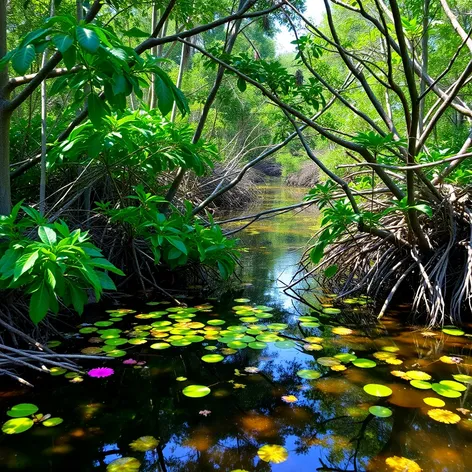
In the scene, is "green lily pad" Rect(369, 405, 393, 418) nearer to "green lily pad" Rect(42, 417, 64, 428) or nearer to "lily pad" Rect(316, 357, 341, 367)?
"lily pad" Rect(316, 357, 341, 367)

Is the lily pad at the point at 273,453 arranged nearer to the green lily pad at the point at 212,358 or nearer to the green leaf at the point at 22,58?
the green lily pad at the point at 212,358

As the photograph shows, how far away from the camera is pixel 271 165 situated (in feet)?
78.1

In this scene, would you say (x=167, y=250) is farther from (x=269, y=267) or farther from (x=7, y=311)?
(x=269, y=267)

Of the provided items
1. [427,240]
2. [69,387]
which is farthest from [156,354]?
[427,240]

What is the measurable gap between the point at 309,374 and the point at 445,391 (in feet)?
1.78

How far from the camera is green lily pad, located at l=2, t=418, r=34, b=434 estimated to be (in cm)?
144

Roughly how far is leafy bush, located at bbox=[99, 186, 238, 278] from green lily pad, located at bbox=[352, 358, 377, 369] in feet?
3.67

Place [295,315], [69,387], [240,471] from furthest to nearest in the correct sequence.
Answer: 1. [295,315]
2. [69,387]
3. [240,471]

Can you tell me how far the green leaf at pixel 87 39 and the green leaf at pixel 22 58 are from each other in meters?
0.18

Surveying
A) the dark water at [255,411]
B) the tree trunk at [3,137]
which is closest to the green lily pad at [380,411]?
the dark water at [255,411]

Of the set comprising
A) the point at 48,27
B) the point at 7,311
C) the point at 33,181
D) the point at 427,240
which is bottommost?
the point at 7,311

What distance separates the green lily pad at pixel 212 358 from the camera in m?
2.05

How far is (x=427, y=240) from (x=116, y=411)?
7.08 ft

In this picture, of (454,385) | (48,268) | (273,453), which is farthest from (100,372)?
(454,385)
